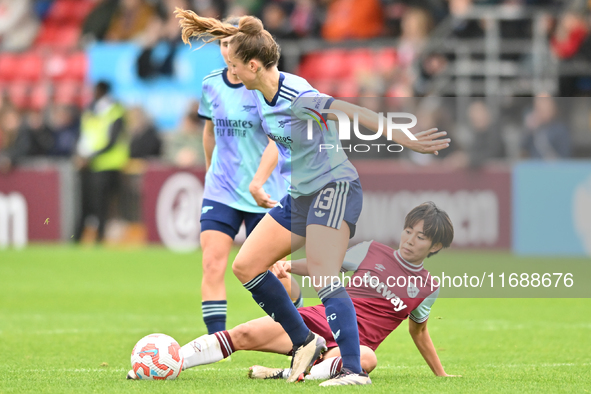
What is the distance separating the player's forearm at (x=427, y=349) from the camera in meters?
5.23

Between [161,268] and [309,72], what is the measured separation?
5436mm

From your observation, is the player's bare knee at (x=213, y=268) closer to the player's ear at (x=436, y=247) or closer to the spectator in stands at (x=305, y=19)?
the player's ear at (x=436, y=247)

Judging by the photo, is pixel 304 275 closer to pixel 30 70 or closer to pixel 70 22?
pixel 30 70

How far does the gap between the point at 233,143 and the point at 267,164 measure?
0.67 meters

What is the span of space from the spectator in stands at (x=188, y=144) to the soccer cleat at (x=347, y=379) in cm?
1007

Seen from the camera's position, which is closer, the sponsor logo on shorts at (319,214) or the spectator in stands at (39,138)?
the sponsor logo on shorts at (319,214)

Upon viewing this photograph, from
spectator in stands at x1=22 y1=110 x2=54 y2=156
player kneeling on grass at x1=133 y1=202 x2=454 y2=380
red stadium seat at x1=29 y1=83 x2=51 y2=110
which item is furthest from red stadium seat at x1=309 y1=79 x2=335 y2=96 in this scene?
player kneeling on grass at x1=133 y1=202 x2=454 y2=380

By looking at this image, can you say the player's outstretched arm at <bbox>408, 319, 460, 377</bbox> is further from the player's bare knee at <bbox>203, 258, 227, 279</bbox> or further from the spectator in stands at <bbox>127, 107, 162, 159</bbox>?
the spectator in stands at <bbox>127, 107, 162, 159</bbox>

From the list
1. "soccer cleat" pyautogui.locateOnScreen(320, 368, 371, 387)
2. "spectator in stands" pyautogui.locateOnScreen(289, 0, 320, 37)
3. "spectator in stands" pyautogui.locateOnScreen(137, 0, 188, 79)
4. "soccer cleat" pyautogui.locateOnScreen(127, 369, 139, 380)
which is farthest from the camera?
"spectator in stands" pyautogui.locateOnScreen(137, 0, 188, 79)

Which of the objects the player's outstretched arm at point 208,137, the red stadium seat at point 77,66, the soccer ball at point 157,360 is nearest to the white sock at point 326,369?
the soccer ball at point 157,360

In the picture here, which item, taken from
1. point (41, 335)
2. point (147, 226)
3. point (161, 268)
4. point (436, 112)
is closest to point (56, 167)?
point (147, 226)

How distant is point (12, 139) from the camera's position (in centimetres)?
1631

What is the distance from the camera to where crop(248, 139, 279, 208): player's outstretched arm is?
5.81 meters

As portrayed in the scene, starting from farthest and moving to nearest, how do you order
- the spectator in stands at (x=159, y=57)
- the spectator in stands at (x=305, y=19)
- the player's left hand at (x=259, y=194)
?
the spectator in stands at (x=159, y=57), the spectator in stands at (x=305, y=19), the player's left hand at (x=259, y=194)
